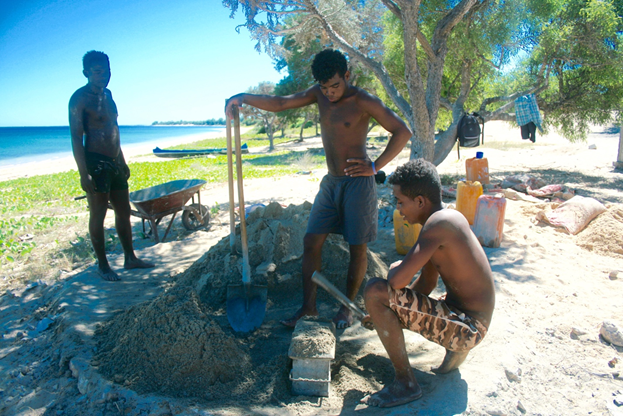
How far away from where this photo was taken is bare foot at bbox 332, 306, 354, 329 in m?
2.96

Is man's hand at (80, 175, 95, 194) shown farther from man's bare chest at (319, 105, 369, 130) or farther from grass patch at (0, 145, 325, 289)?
man's bare chest at (319, 105, 369, 130)

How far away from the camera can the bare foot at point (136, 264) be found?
13.7 ft

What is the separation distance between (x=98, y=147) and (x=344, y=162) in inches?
95.7

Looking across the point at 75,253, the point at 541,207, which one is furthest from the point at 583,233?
the point at 75,253

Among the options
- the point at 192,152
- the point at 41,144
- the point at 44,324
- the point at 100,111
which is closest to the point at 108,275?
the point at 44,324

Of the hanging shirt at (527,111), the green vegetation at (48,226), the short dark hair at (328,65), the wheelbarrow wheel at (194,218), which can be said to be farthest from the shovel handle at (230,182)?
the hanging shirt at (527,111)

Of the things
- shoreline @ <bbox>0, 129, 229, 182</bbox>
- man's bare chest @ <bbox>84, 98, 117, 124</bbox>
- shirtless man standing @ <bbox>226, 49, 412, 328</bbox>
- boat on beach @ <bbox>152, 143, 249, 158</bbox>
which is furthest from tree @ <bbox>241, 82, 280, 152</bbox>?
shirtless man standing @ <bbox>226, 49, 412, 328</bbox>

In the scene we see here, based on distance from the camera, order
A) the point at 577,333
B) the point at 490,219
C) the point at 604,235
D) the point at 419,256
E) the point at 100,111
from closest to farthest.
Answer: the point at 419,256 < the point at 577,333 < the point at 100,111 < the point at 490,219 < the point at 604,235

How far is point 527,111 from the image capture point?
24.9 ft

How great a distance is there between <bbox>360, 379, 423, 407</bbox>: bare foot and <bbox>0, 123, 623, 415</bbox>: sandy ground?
0.12ft

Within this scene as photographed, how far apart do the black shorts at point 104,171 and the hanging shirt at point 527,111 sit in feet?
23.4

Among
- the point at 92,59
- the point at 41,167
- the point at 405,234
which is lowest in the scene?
the point at 405,234

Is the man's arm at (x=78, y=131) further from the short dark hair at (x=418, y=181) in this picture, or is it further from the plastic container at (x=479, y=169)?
the plastic container at (x=479, y=169)

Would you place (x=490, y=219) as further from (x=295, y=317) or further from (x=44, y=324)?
(x=44, y=324)
